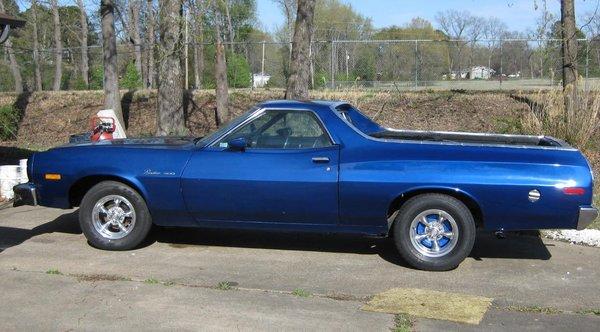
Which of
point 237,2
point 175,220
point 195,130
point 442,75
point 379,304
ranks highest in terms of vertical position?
point 237,2

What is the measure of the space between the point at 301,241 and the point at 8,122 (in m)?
14.0

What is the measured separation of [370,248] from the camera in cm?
694

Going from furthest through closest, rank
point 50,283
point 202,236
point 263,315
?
1. point 202,236
2. point 50,283
3. point 263,315

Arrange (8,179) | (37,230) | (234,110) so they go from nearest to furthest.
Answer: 1. (37,230)
2. (8,179)
3. (234,110)

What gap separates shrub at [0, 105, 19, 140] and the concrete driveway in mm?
11331

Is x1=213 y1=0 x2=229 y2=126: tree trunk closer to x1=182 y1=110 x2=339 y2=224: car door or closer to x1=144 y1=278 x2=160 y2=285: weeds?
x1=182 y1=110 x2=339 y2=224: car door

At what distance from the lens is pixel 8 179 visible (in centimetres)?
945

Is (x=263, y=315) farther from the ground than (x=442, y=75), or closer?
closer

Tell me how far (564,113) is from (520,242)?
179 inches

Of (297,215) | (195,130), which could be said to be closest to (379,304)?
(297,215)

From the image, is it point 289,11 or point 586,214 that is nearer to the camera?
point 586,214

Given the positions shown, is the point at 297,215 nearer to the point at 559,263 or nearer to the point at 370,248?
the point at 370,248

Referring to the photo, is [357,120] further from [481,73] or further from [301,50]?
[481,73]

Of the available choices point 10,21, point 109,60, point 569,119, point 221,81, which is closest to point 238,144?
point 10,21
